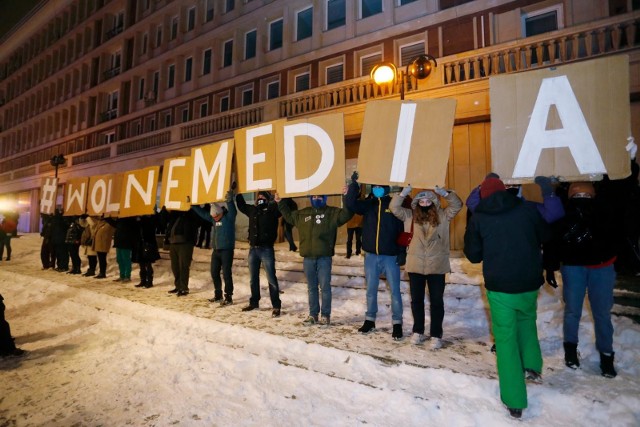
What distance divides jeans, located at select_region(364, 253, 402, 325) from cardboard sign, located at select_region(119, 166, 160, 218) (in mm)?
5255

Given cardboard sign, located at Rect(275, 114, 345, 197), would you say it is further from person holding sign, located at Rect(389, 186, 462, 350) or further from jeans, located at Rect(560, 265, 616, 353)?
jeans, located at Rect(560, 265, 616, 353)

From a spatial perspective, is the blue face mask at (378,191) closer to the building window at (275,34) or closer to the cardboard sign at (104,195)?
the cardboard sign at (104,195)

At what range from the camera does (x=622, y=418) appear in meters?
2.63

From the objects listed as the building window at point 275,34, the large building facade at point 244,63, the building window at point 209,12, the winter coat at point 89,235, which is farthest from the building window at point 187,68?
the winter coat at point 89,235

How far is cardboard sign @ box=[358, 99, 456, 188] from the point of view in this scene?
416 centimetres

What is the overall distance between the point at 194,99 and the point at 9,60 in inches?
1387

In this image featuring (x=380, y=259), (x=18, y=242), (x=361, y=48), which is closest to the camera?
(x=380, y=259)

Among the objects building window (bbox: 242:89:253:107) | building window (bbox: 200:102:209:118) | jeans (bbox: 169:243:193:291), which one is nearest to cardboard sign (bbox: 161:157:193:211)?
jeans (bbox: 169:243:193:291)

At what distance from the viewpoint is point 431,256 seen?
4152 mm

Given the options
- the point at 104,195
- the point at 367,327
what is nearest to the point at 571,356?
the point at 367,327

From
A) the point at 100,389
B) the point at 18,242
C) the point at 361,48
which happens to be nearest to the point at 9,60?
the point at 18,242

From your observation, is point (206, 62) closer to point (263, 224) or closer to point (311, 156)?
point (263, 224)

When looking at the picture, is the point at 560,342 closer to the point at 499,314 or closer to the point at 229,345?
the point at 499,314

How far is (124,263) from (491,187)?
8992mm
